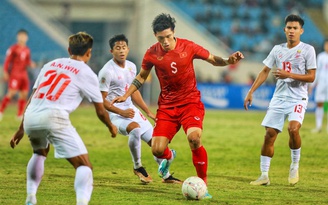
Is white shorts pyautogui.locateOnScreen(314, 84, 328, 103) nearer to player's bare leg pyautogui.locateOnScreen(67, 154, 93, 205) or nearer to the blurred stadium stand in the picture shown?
the blurred stadium stand

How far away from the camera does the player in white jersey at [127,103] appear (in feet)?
37.6

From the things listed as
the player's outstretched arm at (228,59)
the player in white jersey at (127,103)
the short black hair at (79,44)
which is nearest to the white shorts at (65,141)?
the short black hair at (79,44)

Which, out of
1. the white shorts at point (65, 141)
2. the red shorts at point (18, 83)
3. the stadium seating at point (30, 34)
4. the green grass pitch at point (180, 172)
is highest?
the stadium seating at point (30, 34)

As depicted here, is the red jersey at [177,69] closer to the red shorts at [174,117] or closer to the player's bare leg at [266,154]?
the red shorts at [174,117]

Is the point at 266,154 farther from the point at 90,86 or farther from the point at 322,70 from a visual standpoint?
the point at 322,70

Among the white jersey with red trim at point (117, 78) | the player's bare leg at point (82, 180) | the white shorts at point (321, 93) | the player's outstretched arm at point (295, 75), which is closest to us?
the player's bare leg at point (82, 180)

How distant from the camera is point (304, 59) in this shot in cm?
1122

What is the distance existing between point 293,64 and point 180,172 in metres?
2.99

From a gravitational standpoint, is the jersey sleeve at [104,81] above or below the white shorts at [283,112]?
above

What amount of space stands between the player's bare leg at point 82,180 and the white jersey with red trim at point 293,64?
455 cm

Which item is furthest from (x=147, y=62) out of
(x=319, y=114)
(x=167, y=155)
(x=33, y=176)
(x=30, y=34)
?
(x=30, y=34)

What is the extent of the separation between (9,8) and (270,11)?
1577 cm

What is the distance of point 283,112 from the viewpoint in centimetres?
1136

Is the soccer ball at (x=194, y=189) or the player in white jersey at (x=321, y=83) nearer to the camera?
the soccer ball at (x=194, y=189)
